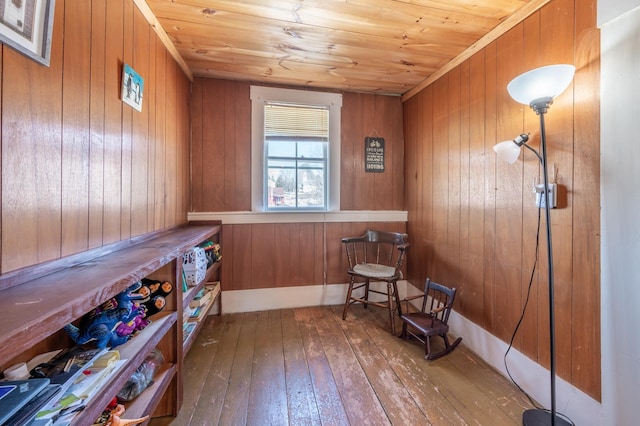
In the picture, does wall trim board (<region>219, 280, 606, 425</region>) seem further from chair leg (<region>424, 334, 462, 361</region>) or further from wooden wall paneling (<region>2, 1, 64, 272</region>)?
wooden wall paneling (<region>2, 1, 64, 272</region>)

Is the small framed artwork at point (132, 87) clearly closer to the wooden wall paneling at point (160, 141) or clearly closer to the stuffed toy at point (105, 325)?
the wooden wall paneling at point (160, 141)

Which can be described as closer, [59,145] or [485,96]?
[59,145]

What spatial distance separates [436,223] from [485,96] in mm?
1039

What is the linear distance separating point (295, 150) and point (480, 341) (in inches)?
85.6

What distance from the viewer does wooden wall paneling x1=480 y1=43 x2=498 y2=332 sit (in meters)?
1.65

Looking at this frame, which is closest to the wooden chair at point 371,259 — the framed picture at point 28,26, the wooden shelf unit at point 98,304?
the wooden shelf unit at point 98,304

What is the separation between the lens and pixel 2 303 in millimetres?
590

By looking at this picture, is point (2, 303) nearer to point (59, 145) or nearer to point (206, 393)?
point (59, 145)

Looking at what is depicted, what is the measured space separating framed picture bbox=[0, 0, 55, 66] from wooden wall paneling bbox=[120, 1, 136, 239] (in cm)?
48

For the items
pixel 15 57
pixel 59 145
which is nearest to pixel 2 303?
pixel 59 145

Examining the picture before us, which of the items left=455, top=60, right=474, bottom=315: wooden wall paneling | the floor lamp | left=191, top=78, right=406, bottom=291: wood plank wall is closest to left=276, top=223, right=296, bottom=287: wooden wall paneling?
left=191, top=78, right=406, bottom=291: wood plank wall

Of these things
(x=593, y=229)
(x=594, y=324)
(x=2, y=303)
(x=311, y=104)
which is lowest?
(x=594, y=324)

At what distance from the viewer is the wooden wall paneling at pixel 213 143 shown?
7.59ft

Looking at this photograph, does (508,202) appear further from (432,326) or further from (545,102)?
(432,326)
